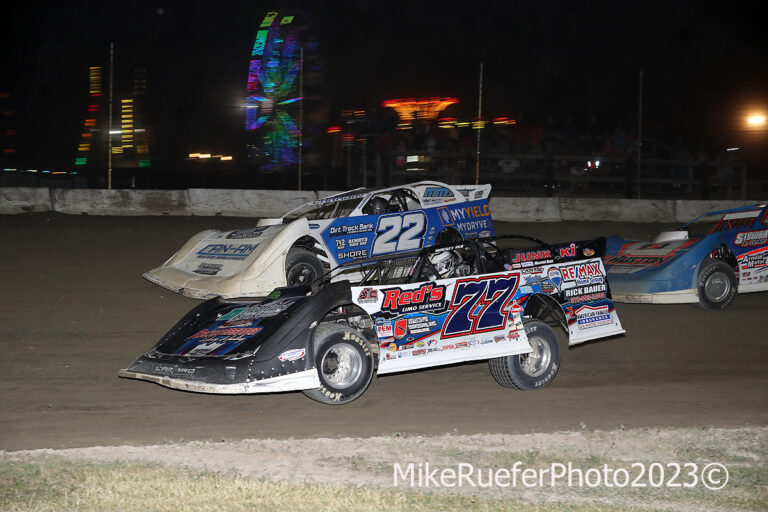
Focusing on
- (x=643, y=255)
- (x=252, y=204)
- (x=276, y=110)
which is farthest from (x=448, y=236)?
(x=276, y=110)

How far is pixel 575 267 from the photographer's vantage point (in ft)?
22.7

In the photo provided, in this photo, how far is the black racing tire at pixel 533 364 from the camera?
6.54 m

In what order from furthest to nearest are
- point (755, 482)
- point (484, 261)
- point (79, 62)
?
point (79, 62)
point (484, 261)
point (755, 482)

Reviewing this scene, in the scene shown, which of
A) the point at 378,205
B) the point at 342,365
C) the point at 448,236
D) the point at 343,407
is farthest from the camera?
the point at 448,236

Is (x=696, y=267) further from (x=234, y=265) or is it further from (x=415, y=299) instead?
(x=234, y=265)

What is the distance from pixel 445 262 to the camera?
7.05 meters

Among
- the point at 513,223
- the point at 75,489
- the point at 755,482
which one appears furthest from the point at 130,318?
the point at 513,223

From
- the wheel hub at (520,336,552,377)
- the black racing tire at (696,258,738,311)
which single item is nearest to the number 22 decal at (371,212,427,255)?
the black racing tire at (696,258,738,311)

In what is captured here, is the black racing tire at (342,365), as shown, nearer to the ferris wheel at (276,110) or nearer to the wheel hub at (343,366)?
the wheel hub at (343,366)

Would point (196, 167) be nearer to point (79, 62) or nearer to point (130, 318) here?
point (79, 62)

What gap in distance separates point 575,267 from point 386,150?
35.0 feet

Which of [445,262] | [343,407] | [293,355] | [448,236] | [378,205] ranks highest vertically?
[378,205]

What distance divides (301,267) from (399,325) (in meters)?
4.03

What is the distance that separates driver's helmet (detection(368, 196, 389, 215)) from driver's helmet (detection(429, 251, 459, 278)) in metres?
3.58
